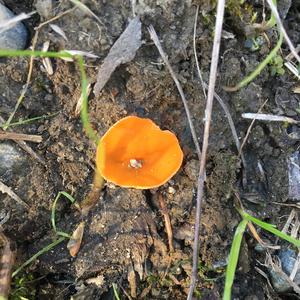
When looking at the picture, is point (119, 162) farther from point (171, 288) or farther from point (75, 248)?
point (171, 288)

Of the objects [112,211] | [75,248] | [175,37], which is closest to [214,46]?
[175,37]

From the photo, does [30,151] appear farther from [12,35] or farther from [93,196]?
[12,35]

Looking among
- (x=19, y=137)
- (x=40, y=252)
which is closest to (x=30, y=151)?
(x=19, y=137)

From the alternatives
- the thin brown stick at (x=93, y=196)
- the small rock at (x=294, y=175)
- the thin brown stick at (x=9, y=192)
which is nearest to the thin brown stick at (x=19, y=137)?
the thin brown stick at (x=9, y=192)

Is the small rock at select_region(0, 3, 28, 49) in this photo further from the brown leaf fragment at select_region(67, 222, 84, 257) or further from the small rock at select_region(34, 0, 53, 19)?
the brown leaf fragment at select_region(67, 222, 84, 257)

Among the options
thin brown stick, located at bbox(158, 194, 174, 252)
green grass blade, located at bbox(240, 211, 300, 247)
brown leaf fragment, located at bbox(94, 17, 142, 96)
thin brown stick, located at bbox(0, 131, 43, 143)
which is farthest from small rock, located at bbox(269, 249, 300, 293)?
thin brown stick, located at bbox(0, 131, 43, 143)

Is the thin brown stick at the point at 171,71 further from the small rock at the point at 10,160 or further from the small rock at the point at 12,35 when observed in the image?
the small rock at the point at 10,160
